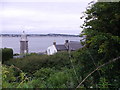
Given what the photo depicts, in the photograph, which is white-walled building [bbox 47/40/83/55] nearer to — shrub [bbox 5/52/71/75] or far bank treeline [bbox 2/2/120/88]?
shrub [bbox 5/52/71/75]

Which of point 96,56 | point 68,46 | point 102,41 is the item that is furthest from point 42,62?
point 102,41

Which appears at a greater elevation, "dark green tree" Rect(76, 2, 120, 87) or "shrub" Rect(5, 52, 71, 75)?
"dark green tree" Rect(76, 2, 120, 87)

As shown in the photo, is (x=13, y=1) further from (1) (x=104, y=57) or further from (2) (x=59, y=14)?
(1) (x=104, y=57)

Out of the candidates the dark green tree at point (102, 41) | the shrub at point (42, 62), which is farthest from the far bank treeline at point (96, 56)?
the shrub at point (42, 62)

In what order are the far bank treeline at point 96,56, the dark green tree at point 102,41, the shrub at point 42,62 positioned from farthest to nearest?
the shrub at point 42,62 < the dark green tree at point 102,41 < the far bank treeline at point 96,56

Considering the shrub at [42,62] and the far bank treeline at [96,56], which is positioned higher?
the far bank treeline at [96,56]

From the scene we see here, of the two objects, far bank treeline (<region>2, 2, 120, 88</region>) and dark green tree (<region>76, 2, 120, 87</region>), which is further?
dark green tree (<region>76, 2, 120, 87</region>)

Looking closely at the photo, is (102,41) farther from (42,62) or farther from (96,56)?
(42,62)

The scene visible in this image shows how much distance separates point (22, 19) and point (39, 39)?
20.2 inches

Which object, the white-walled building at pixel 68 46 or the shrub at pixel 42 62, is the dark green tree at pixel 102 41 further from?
the shrub at pixel 42 62

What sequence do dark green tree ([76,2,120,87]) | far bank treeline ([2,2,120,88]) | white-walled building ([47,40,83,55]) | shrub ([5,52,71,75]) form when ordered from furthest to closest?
shrub ([5,52,71,75])
white-walled building ([47,40,83,55])
dark green tree ([76,2,120,87])
far bank treeline ([2,2,120,88])

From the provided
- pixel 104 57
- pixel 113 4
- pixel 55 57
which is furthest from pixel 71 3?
pixel 55 57

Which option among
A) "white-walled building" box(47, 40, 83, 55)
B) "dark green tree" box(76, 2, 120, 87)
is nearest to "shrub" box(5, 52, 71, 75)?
"white-walled building" box(47, 40, 83, 55)

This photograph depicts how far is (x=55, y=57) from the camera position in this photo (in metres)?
6.53
